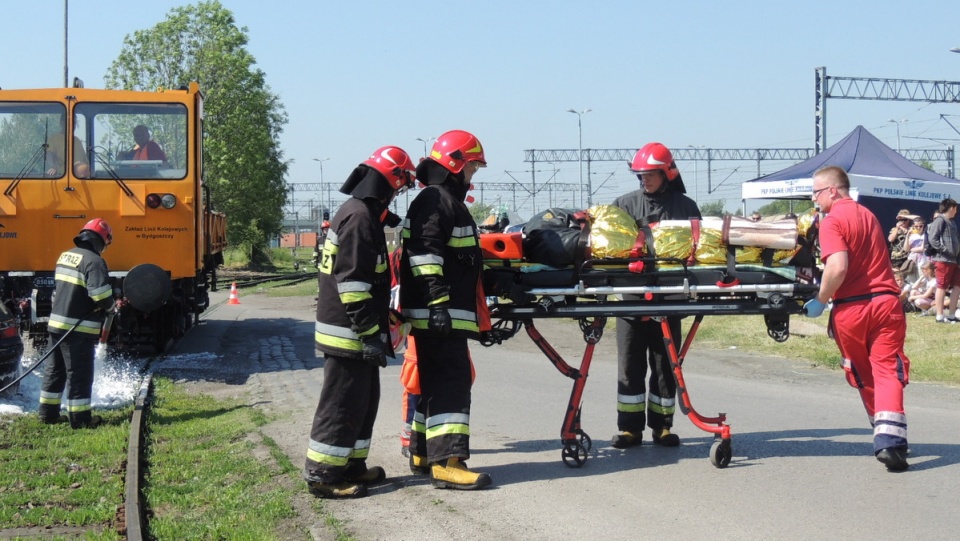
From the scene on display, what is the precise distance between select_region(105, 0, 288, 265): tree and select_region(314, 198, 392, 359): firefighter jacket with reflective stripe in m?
38.9

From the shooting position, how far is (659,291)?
627 centimetres

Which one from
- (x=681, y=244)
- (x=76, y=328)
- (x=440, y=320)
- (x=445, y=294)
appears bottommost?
(x=76, y=328)

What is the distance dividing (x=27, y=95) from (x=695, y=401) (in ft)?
29.2

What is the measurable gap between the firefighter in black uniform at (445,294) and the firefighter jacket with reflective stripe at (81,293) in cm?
393

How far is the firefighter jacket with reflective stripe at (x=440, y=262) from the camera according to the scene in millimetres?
6090

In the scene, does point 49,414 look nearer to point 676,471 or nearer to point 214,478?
point 214,478

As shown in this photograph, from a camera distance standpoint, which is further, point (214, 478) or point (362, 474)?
point (214, 478)

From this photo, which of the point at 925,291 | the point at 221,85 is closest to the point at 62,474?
the point at 925,291

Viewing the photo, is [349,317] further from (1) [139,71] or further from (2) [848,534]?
(1) [139,71]

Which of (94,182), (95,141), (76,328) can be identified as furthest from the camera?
(95,141)

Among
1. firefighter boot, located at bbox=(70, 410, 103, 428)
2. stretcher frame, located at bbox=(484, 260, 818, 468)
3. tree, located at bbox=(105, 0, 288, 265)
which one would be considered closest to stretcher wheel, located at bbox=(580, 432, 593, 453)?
stretcher frame, located at bbox=(484, 260, 818, 468)

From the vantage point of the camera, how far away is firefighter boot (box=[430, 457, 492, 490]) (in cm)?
619

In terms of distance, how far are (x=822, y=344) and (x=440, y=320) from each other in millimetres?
8684

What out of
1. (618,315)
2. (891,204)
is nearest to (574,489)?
(618,315)
